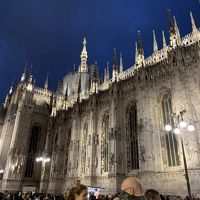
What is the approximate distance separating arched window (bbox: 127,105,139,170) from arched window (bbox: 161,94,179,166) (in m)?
4.73

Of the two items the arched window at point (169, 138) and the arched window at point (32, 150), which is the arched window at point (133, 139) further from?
the arched window at point (32, 150)

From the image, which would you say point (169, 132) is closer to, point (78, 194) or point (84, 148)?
point (84, 148)

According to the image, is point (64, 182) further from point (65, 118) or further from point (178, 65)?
point (178, 65)

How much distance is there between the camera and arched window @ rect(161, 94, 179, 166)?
23062mm

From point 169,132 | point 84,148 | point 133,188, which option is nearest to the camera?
point 133,188

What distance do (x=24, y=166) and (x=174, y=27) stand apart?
116ft

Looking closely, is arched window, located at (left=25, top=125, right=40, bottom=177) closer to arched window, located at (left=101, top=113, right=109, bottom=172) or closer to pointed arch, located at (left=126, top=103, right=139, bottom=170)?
arched window, located at (left=101, top=113, right=109, bottom=172)

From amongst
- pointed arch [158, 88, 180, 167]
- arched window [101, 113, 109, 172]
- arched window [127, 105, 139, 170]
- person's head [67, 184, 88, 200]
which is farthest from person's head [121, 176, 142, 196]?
arched window [101, 113, 109, 172]

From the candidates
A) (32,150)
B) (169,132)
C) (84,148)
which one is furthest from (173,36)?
(32,150)

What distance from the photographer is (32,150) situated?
43719 mm

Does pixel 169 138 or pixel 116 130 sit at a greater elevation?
pixel 116 130

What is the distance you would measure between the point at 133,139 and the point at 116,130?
252 centimetres

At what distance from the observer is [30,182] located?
133 feet

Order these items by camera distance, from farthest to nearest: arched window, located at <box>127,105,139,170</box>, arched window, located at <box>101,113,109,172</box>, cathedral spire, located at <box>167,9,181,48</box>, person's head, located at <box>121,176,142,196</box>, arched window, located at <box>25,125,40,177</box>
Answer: arched window, located at <box>25,125,40,177</box>
arched window, located at <box>101,113,109,172</box>
arched window, located at <box>127,105,139,170</box>
cathedral spire, located at <box>167,9,181,48</box>
person's head, located at <box>121,176,142,196</box>
